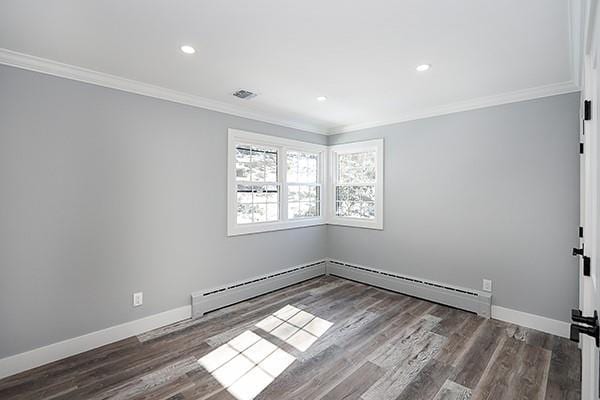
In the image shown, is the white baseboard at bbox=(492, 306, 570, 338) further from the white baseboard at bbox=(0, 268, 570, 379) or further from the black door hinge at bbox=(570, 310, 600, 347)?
the black door hinge at bbox=(570, 310, 600, 347)

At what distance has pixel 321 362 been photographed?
8.12 ft

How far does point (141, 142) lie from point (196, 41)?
132 centimetres

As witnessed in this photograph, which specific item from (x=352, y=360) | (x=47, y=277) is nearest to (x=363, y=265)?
(x=352, y=360)

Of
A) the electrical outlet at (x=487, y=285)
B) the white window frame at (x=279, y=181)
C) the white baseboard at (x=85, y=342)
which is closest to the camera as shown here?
the white baseboard at (x=85, y=342)

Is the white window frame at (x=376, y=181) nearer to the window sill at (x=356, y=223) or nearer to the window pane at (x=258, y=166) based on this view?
the window sill at (x=356, y=223)

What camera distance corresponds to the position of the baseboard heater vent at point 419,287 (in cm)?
338

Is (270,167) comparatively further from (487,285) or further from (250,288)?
(487,285)

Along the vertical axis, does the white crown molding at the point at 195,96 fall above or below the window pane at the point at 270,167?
above

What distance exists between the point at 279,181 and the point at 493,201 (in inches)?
107

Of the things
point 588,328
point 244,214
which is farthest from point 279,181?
point 588,328

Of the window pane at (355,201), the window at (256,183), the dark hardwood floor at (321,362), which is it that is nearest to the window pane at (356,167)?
the window pane at (355,201)

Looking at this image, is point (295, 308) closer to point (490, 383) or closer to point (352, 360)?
point (352, 360)

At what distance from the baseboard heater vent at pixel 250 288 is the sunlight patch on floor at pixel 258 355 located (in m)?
0.62

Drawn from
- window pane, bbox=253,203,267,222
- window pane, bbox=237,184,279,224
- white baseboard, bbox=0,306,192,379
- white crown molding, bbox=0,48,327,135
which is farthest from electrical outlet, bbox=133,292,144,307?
white crown molding, bbox=0,48,327,135
